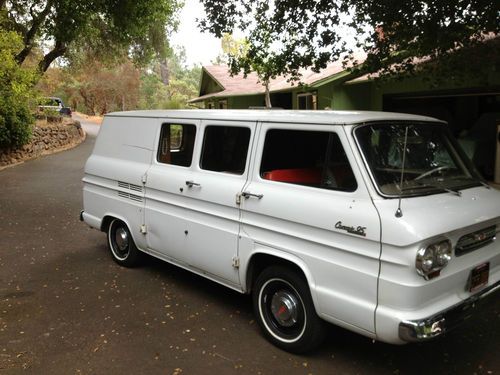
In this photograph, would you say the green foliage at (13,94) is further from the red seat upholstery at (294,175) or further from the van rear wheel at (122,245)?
the red seat upholstery at (294,175)

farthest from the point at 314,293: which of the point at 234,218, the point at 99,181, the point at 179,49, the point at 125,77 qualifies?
the point at 179,49

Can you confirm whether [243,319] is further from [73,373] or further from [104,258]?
[104,258]

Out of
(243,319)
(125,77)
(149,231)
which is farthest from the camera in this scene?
(125,77)

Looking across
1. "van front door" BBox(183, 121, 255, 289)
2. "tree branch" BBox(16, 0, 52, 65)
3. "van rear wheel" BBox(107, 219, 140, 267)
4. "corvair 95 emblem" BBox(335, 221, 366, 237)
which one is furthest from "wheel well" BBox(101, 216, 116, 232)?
"tree branch" BBox(16, 0, 52, 65)

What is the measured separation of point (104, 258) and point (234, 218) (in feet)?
9.62

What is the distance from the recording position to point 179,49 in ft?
315

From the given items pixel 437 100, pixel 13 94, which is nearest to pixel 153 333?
pixel 437 100

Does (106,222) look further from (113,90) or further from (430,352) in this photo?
(113,90)

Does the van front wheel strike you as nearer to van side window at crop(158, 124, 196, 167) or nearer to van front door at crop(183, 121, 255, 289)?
van front door at crop(183, 121, 255, 289)

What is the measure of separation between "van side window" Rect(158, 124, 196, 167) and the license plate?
273 centimetres

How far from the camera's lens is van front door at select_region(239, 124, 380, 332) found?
3.19m

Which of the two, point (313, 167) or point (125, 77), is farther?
point (125, 77)

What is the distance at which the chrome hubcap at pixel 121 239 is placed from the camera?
229 inches

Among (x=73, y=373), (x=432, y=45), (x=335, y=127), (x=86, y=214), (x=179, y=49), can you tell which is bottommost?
(x=73, y=373)
